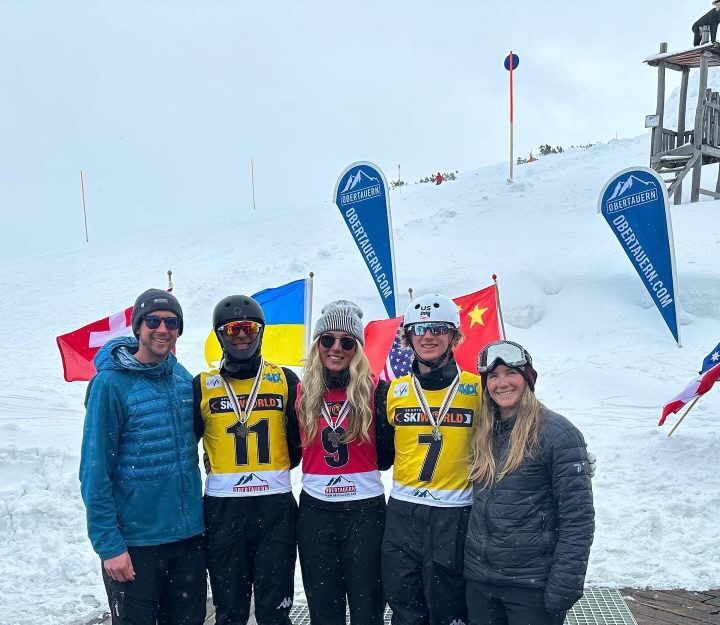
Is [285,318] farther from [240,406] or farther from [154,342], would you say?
[154,342]

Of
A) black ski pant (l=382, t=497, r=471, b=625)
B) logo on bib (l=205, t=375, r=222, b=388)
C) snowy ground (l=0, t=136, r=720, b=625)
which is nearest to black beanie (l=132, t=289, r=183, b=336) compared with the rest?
logo on bib (l=205, t=375, r=222, b=388)

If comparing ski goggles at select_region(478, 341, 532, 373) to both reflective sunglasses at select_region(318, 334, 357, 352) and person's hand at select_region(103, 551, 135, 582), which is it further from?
person's hand at select_region(103, 551, 135, 582)

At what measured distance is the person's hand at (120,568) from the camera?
3342 mm

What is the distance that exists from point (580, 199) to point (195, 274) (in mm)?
9108

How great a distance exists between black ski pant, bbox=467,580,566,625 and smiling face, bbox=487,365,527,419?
0.78 meters

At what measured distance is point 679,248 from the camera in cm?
1296

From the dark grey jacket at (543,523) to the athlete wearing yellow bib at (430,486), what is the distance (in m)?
0.17

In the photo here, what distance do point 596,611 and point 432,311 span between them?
8.17ft

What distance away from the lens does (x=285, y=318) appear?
7.98 metres

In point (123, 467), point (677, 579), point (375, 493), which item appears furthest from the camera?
point (677, 579)

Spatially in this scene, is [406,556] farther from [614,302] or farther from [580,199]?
[580,199]

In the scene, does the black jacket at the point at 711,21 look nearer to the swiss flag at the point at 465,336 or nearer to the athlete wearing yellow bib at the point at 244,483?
the swiss flag at the point at 465,336

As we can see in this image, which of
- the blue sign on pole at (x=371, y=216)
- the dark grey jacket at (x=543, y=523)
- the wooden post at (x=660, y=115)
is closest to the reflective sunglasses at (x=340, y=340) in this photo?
the dark grey jacket at (x=543, y=523)

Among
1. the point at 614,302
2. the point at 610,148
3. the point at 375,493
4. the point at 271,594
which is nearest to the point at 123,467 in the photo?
the point at 271,594
